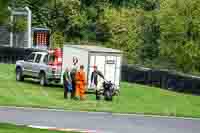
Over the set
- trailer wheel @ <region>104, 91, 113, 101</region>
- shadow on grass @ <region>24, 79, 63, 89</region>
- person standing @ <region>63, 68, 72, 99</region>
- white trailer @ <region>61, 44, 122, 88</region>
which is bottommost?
shadow on grass @ <region>24, 79, 63, 89</region>

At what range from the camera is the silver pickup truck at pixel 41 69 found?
36.4 metres

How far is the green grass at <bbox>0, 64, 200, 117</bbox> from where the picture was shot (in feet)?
94.7

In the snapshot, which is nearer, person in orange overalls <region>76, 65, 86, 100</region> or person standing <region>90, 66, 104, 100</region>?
person in orange overalls <region>76, 65, 86, 100</region>

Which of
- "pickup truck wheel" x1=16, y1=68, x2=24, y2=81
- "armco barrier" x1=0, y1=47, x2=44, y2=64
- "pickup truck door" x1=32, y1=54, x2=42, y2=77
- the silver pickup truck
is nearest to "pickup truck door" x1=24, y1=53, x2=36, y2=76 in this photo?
the silver pickup truck

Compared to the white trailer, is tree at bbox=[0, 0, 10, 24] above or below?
above

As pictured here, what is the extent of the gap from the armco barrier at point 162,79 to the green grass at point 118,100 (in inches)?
38.4

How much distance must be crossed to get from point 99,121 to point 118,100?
882 centimetres

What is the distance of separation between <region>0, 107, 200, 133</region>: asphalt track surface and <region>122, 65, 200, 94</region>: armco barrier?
1031cm

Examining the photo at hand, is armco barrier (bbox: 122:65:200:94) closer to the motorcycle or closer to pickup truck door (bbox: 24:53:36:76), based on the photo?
the motorcycle

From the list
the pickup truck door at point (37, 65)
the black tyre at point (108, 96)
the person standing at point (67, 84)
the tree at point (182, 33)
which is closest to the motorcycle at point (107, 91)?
the black tyre at point (108, 96)

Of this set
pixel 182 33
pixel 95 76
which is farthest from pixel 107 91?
pixel 182 33

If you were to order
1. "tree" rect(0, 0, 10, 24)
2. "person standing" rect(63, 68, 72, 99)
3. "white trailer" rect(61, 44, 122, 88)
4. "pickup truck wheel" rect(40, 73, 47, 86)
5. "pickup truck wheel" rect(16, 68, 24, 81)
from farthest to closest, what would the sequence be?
"pickup truck wheel" rect(16, 68, 24, 81) → "pickup truck wheel" rect(40, 73, 47, 86) → "white trailer" rect(61, 44, 122, 88) → "person standing" rect(63, 68, 72, 99) → "tree" rect(0, 0, 10, 24)

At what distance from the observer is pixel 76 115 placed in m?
25.4

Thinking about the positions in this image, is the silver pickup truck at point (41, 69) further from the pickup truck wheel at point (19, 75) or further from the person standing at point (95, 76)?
the person standing at point (95, 76)
